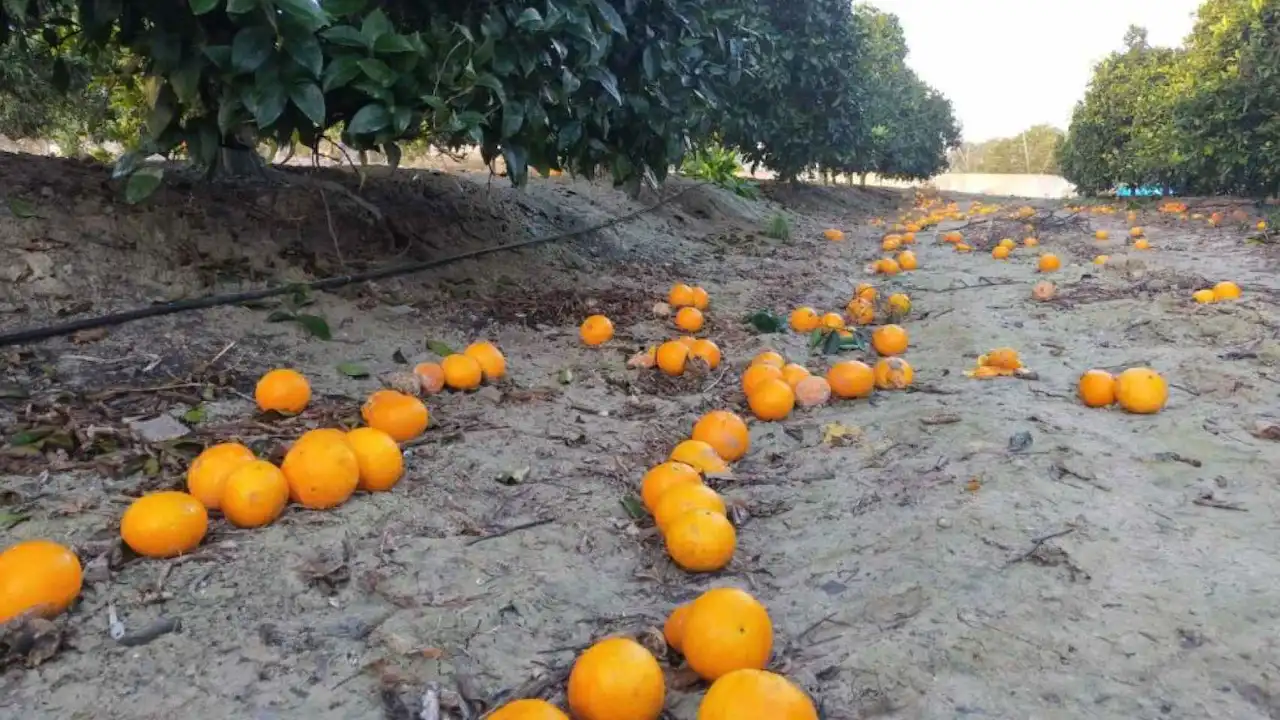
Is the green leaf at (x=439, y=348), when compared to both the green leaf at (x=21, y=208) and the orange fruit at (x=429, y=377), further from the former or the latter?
the green leaf at (x=21, y=208)

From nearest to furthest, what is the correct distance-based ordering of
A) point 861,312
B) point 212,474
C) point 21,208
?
1. point 212,474
2. point 21,208
3. point 861,312

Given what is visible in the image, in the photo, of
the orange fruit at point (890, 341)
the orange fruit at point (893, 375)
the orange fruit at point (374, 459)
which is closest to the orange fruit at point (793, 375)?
the orange fruit at point (893, 375)

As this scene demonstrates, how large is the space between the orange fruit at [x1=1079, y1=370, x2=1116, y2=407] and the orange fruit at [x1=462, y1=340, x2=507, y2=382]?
2.75 m

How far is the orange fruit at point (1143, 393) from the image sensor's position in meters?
3.38

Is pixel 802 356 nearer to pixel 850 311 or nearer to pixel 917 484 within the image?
pixel 850 311

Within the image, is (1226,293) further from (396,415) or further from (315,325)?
(315,325)

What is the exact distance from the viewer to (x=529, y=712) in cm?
151

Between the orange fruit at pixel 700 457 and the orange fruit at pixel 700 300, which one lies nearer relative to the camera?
the orange fruit at pixel 700 457

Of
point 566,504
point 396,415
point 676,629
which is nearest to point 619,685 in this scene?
point 676,629

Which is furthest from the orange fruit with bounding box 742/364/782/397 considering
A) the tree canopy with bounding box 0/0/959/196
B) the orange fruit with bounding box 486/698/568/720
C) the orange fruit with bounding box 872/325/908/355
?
the orange fruit with bounding box 486/698/568/720

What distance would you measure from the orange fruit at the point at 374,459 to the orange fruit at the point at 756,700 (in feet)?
4.92

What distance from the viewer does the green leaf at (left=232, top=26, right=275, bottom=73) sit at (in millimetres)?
2939

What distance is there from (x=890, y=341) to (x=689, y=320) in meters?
1.30

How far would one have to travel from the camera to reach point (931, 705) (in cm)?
167
